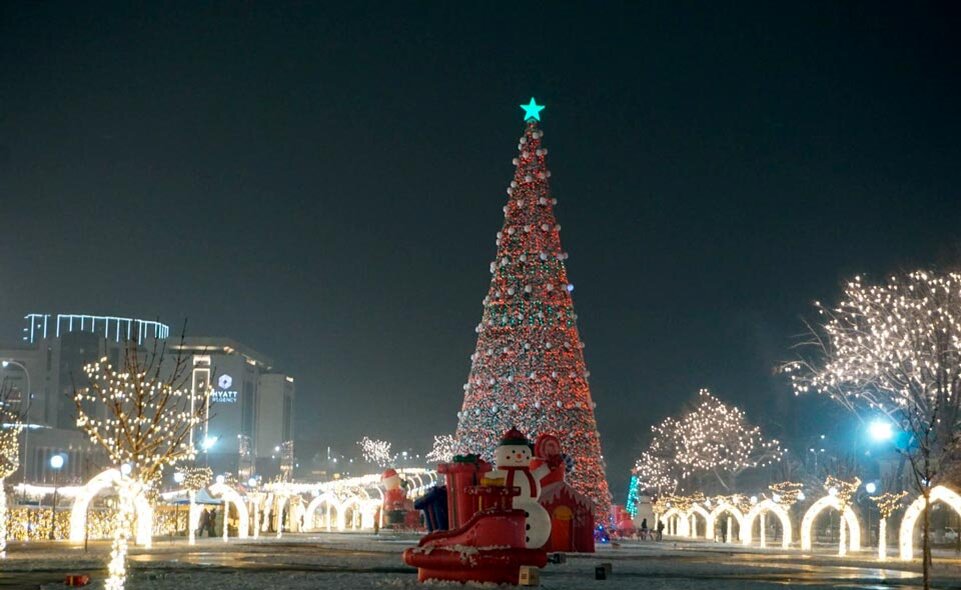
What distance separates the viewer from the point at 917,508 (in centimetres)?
3434

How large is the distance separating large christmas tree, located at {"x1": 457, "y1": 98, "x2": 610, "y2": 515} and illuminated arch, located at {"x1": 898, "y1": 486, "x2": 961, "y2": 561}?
13935 millimetres

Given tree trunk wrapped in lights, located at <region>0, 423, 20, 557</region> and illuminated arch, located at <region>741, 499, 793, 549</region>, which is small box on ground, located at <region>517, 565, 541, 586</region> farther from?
illuminated arch, located at <region>741, 499, 793, 549</region>

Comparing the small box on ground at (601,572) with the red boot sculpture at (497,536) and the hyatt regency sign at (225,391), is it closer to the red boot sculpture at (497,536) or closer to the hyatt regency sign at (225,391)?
the red boot sculpture at (497,536)

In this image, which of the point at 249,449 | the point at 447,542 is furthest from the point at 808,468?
the point at 249,449

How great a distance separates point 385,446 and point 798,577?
4066 inches

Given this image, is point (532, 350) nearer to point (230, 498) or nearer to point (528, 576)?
point (230, 498)

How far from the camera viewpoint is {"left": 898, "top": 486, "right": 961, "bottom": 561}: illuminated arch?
1309 inches

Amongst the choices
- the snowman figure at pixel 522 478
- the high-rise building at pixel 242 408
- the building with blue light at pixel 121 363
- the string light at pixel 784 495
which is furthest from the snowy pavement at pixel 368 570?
the high-rise building at pixel 242 408

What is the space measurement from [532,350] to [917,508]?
57.8ft

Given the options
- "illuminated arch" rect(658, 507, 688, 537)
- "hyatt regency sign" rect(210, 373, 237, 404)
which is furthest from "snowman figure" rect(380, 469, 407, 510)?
"hyatt regency sign" rect(210, 373, 237, 404)

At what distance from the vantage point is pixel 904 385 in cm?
3947

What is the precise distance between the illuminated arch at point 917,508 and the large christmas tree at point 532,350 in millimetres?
13935

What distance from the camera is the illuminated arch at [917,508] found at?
3325cm

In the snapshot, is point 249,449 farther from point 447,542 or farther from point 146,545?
point 447,542
